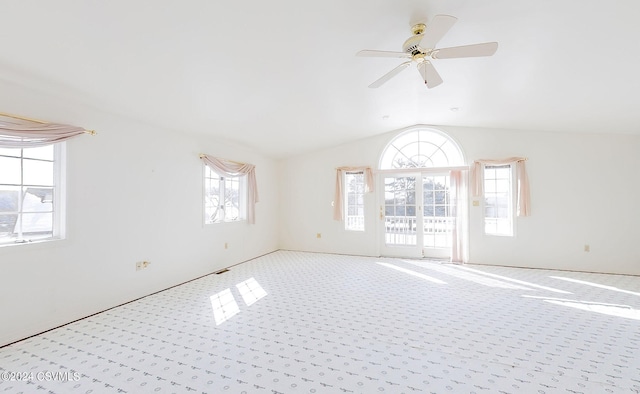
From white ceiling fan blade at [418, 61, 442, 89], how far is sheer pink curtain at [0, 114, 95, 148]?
342cm

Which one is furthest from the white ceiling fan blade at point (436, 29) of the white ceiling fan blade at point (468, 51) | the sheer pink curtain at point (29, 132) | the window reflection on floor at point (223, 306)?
the sheer pink curtain at point (29, 132)

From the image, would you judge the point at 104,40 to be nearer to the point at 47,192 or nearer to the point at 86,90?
the point at 86,90

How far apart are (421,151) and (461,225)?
1677 millimetres

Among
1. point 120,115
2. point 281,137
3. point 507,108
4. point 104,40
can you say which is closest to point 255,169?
point 281,137

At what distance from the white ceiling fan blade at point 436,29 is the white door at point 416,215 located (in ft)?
12.6

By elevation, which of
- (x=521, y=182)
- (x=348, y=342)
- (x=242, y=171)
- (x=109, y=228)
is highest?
(x=242, y=171)

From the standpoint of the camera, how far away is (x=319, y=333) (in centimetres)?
258

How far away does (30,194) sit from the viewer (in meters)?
2.63

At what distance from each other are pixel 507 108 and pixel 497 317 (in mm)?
2926

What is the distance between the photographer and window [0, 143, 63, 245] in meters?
2.50

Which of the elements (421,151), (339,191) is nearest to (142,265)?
(339,191)

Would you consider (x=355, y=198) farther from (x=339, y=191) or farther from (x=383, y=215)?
(x=383, y=215)

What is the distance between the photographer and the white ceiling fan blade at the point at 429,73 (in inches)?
96.3

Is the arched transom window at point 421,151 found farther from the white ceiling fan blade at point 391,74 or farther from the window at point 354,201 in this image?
the white ceiling fan blade at point 391,74
